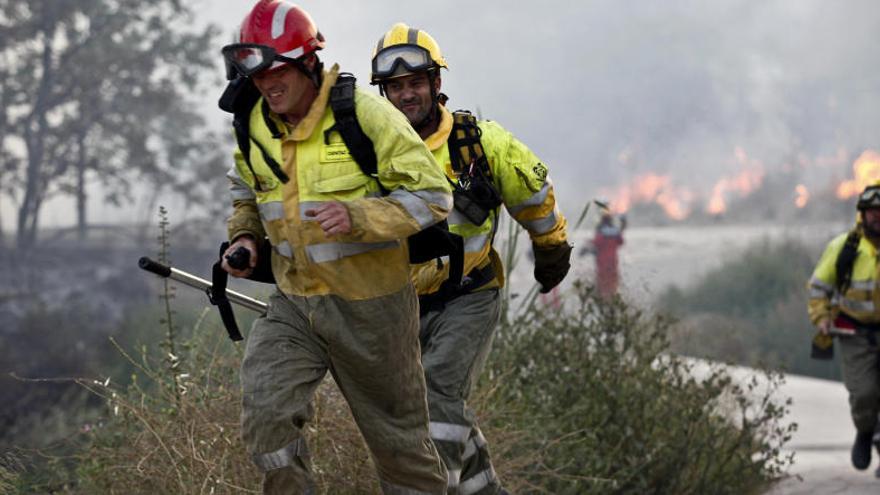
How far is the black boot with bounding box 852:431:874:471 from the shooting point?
26.2ft

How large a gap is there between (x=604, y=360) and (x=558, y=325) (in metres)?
0.63

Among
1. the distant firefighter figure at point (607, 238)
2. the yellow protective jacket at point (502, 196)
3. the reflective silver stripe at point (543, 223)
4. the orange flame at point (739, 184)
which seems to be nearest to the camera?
the yellow protective jacket at point (502, 196)

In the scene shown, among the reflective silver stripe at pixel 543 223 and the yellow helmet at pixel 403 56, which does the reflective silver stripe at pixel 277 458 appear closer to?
the reflective silver stripe at pixel 543 223

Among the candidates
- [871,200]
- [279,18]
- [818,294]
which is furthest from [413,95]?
[818,294]

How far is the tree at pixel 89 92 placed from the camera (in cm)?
2384

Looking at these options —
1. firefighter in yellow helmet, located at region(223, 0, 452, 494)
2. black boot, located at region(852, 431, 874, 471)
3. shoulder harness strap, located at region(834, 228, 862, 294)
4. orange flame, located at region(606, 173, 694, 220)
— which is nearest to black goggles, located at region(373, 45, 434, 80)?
firefighter in yellow helmet, located at region(223, 0, 452, 494)

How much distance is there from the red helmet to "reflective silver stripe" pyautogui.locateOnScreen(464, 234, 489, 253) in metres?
1.17

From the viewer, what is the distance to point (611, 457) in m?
6.09

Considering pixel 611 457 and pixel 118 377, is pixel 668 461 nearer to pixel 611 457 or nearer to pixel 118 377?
pixel 611 457

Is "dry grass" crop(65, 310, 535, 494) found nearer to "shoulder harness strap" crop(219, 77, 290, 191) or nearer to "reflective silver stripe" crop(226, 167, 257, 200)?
"reflective silver stripe" crop(226, 167, 257, 200)

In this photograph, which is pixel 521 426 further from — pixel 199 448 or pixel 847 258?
pixel 847 258

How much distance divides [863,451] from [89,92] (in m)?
19.7

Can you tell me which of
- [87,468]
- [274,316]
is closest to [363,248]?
[274,316]

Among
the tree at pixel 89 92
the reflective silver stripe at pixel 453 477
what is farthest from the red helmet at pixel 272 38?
the tree at pixel 89 92
